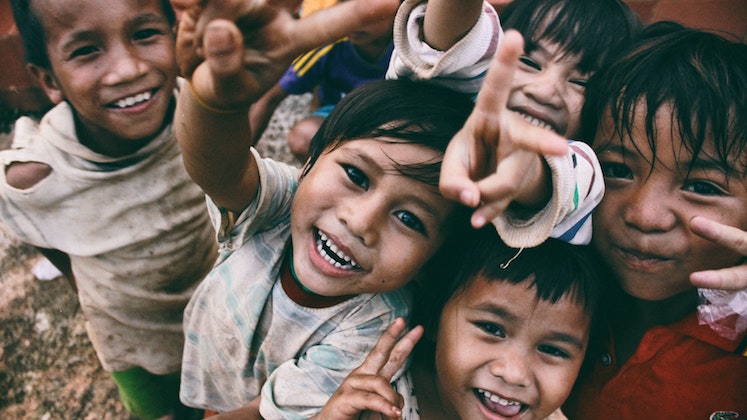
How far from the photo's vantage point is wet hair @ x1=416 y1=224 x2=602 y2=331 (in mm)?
1066

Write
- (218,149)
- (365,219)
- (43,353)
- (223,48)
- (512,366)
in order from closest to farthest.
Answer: (223,48), (218,149), (365,219), (512,366), (43,353)

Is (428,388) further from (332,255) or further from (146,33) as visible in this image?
(146,33)

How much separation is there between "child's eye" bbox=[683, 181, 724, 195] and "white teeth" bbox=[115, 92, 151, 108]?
3.90 ft

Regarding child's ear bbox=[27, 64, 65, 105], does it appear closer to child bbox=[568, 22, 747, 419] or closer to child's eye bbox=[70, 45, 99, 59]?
child's eye bbox=[70, 45, 99, 59]

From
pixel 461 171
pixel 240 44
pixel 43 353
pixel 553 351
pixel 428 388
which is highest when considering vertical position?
pixel 240 44

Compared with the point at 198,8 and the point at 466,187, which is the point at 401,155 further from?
the point at 198,8

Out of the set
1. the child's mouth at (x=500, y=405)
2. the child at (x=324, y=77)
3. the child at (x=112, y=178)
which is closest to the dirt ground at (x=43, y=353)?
the child at (x=112, y=178)

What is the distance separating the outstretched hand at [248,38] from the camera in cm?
68

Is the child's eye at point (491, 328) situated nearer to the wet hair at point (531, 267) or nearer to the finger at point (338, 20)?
the wet hair at point (531, 267)

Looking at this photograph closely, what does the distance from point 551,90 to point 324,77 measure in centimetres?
109

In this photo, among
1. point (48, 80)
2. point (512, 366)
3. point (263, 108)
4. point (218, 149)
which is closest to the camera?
point (218, 149)

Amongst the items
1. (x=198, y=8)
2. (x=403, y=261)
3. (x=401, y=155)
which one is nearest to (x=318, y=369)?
(x=403, y=261)

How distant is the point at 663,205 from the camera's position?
991 millimetres

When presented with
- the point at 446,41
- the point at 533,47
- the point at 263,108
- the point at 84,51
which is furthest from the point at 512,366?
the point at 263,108
